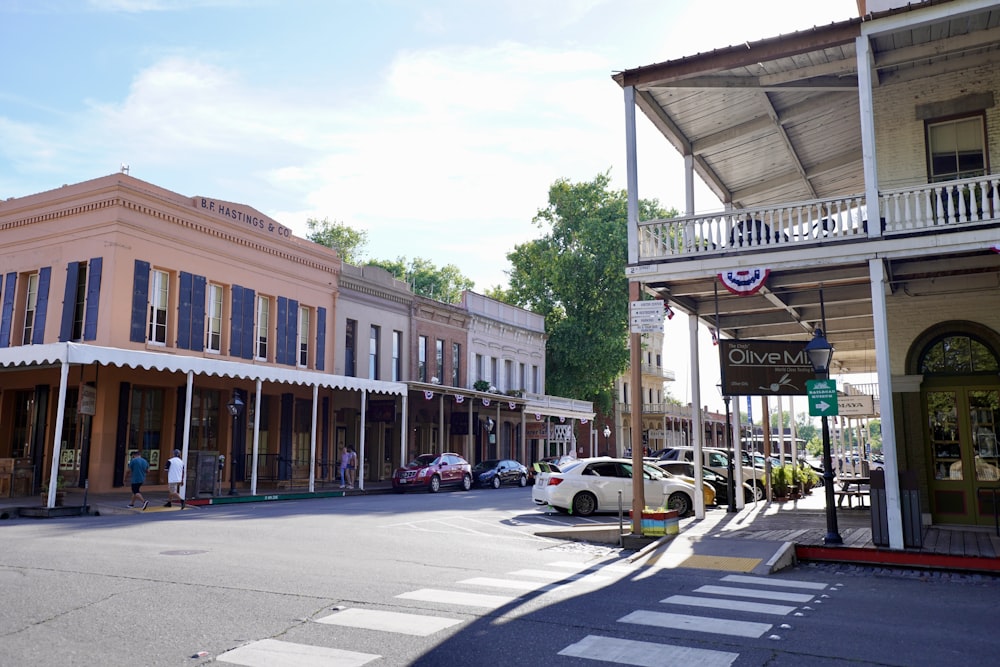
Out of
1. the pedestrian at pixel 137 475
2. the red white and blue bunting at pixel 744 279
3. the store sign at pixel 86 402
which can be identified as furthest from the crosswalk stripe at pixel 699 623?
the store sign at pixel 86 402

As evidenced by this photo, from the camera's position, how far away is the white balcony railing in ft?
40.3

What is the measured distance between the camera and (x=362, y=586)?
9.05 metres

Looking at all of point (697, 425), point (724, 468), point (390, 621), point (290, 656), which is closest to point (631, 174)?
point (697, 425)

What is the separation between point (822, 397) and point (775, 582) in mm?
3628

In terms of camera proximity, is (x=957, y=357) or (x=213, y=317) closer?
(x=957, y=357)

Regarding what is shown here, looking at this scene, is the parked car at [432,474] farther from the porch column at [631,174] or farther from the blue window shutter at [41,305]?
the porch column at [631,174]

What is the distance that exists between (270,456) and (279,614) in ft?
72.3

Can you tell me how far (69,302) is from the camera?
23.8m

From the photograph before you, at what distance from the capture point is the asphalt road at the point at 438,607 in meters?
6.27

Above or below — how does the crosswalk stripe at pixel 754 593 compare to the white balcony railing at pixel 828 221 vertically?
below

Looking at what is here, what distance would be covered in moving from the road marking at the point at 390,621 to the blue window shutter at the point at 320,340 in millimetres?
23939

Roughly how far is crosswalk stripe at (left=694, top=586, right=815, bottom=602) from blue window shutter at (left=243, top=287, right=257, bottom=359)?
21572 millimetres

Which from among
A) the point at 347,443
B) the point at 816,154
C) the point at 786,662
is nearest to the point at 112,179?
the point at 347,443

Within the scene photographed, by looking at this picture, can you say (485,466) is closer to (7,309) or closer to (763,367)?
(7,309)
